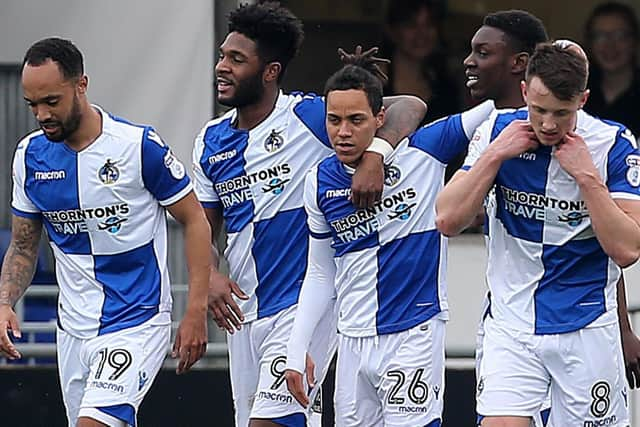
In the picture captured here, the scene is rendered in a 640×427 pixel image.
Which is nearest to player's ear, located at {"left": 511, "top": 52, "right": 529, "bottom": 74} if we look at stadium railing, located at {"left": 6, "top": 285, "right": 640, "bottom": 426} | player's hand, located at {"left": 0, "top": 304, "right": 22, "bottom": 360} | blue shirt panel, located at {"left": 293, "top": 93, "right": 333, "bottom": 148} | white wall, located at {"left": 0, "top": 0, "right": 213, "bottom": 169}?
blue shirt panel, located at {"left": 293, "top": 93, "right": 333, "bottom": 148}

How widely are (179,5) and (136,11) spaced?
0.87ft

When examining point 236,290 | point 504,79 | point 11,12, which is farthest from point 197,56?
point 504,79

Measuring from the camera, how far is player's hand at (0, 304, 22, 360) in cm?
650

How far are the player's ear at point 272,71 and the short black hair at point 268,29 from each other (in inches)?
0.8

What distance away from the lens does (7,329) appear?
21.5 ft

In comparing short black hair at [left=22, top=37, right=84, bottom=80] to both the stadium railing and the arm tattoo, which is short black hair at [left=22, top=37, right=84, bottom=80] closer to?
the arm tattoo

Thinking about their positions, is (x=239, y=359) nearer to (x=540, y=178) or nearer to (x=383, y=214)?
(x=383, y=214)

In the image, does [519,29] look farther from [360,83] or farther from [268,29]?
[268,29]

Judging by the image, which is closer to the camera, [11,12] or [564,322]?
[564,322]

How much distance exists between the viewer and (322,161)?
6.99m

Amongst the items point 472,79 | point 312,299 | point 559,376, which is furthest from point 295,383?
point 472,79

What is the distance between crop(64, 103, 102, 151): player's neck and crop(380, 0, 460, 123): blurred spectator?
3551mm

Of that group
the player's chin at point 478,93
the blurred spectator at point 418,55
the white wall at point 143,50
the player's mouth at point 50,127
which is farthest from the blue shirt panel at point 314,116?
the blurred spectator at point 418,55

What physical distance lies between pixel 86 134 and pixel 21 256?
0.60m
